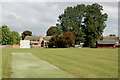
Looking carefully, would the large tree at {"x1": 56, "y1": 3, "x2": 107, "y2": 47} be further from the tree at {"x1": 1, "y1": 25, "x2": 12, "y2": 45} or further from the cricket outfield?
the cricket outfield

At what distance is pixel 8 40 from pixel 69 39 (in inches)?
1586

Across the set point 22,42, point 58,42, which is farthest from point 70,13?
point 22,42

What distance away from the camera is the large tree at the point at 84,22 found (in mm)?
82819

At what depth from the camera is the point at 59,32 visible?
85.9 m

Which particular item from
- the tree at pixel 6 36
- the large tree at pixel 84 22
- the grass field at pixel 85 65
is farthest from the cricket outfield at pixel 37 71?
the tree at pixel 6 36

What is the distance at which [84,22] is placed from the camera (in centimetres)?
8619

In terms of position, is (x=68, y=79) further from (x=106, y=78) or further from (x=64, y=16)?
(x=64, y=16)

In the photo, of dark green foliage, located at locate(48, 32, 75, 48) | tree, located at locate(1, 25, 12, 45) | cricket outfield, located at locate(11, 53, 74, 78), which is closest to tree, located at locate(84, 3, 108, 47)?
dark green foliage, located at locate(48, 32, 75, 48)

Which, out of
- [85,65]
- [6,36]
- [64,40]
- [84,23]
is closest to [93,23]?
[84,23]

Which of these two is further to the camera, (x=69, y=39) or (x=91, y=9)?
(x=91, y=9)

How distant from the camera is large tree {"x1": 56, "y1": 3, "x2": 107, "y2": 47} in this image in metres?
82.8

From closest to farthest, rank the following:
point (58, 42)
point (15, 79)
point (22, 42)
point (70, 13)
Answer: point (15, 79), point (58, 42), point (70, 13), point (22, 42)

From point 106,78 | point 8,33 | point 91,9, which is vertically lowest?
point 106,78

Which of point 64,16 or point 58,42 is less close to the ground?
point 64,16
